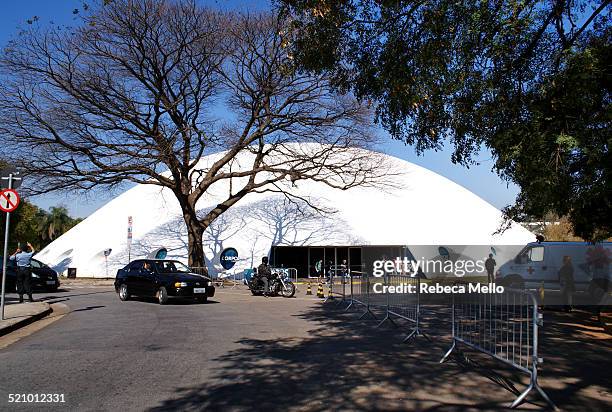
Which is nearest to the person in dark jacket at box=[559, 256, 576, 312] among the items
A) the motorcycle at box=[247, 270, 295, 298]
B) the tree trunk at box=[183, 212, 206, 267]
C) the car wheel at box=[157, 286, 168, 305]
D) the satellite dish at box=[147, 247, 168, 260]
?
the motorcycle at box=[247, 270, 295, 298]

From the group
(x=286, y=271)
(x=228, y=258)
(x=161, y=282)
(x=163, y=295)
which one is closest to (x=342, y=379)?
(x=163, y=295)

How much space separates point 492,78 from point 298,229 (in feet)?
83.3

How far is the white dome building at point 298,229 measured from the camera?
33375mm

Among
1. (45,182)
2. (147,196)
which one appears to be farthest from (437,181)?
(45,182)

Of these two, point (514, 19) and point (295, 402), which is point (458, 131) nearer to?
point (514, 19)

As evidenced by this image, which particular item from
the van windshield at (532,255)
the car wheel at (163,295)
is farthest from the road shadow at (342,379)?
the van windshield at (532,255)

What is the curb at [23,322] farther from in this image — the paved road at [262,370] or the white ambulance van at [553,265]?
the white ambulance van at [553,265]

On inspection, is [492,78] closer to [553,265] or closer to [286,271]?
[553,265]

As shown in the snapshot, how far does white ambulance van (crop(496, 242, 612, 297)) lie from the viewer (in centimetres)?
1822

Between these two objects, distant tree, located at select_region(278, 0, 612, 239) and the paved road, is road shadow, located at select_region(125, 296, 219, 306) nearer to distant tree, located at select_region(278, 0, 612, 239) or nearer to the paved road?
the paved road

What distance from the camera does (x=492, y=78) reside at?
32.6 feet

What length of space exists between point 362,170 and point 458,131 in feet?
58.5

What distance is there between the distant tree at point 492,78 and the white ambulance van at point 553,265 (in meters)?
8.18

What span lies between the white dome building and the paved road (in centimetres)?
2096
